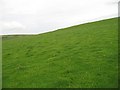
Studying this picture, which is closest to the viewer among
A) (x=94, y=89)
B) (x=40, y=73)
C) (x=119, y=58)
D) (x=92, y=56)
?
(x=94, y=89)

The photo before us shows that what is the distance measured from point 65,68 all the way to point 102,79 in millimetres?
4848

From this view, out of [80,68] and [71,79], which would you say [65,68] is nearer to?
[80,68]

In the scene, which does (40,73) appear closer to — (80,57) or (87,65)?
(87,65)

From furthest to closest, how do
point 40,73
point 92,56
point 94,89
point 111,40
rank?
point 111,40
point 92,56
point 40,73
point 94,89

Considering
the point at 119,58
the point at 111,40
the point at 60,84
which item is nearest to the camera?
the point at 60,84

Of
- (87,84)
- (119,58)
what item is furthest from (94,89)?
(119,58)

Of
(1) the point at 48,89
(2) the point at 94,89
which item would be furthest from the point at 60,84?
(2) the point at 94,89

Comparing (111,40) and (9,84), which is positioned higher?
(111,40)

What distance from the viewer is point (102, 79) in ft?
59.7

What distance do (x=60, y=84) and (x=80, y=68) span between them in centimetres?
430

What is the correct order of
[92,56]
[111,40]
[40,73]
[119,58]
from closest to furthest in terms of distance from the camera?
1. [40,73]
2. [119,58]
3. [92,56]
4. [111,40]

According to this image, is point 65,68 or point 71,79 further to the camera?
point 65,68

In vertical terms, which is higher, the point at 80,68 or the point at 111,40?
the point at 111,40

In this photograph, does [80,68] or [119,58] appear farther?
[119,58]
